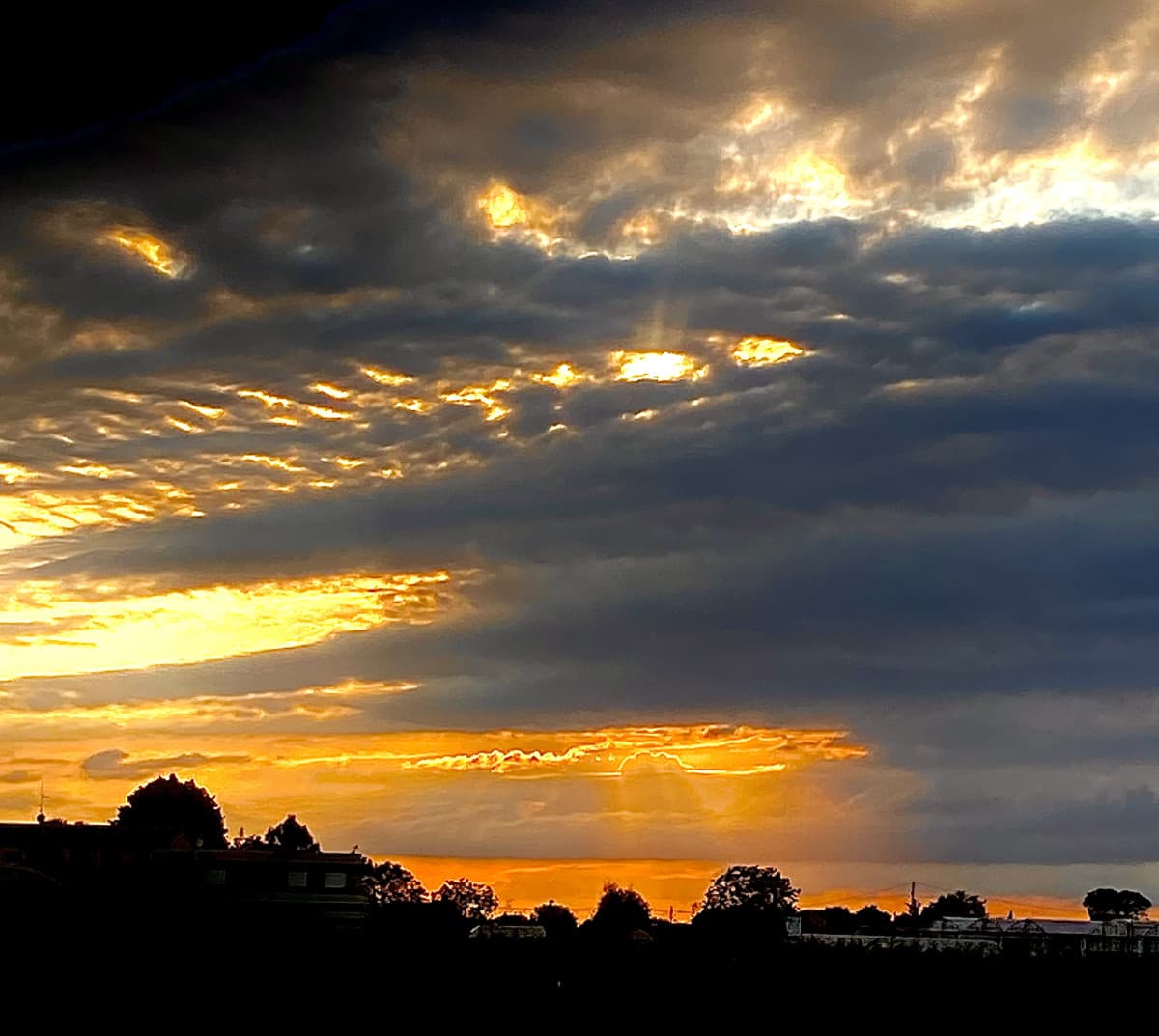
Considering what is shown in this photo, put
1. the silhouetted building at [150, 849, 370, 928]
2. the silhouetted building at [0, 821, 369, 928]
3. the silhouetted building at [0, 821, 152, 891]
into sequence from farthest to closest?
the silhouetted building at [0, 821, 152, 891]
the silhouetted building at [150, 849, 370, 928]
the silhouetted building at [0, 821, 369, 928]

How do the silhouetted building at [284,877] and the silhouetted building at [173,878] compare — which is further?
the silhouetted building at [284,877]

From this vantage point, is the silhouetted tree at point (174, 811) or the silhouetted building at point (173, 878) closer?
the silhouetted building at point (173, 878)

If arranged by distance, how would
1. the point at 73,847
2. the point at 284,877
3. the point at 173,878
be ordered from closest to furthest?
the point at 173,878, the point at 284,877, the point at 73,847

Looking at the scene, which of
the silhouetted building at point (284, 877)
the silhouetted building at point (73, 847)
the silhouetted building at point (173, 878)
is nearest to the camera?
the silhouetted building at point (173, 878)

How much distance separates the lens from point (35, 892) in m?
24.0

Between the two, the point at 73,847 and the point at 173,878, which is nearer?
the point at 173,878

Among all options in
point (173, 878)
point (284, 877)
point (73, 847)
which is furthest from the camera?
point (73, 847)

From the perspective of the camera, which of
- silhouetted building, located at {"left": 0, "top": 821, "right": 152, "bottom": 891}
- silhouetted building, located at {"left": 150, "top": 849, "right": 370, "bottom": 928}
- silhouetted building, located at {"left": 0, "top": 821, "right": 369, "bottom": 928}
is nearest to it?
silhouetted building, located at {"left": 0, "top": 821, "right": 369, "bottom": 928}

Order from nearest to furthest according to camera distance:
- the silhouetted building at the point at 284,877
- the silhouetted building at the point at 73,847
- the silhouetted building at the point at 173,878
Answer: the silhouetted building at the point at 173,878
the silhouetted building at the point at 284,877
the silhouetted building at the point at 73,847

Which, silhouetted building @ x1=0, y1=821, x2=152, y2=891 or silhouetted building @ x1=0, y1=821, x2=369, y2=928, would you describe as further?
silhouetted building @ x1=0, y1=821, x2=152, y2=891

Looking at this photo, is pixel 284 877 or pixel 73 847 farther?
pixel 73 847

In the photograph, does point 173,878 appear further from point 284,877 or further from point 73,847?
point 73,847

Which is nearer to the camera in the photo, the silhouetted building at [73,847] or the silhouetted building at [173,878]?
the silhouetted building at [173,878]

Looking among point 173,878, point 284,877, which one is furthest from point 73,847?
point 173,878
